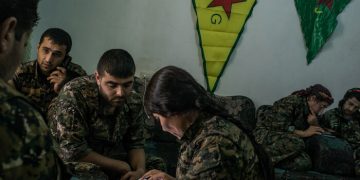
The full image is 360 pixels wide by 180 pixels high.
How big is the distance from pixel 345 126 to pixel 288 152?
791mm

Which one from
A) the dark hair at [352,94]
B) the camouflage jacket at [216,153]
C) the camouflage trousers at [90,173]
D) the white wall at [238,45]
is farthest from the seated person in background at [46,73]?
the dark hair at [352,94]

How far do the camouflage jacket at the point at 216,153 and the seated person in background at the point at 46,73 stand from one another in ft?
5.84

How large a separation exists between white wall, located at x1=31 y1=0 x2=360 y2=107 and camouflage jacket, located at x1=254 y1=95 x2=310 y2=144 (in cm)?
45

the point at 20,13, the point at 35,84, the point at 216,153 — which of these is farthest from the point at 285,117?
the point at 20,13

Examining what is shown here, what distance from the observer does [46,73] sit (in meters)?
3.23

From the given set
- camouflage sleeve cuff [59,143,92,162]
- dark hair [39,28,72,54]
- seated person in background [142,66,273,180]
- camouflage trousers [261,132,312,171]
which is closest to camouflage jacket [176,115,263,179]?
seated person in background [142,66,273,180]

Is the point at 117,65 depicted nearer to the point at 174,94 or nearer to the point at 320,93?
the point at 174,94

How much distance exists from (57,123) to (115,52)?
501 millimetres

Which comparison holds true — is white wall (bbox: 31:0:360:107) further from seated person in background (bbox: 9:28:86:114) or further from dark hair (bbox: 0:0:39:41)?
dark hair (bbox: 0:0:39:41)

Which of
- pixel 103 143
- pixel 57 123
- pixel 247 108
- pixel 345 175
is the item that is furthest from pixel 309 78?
pixel 57 123

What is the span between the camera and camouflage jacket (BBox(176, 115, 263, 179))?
1513mm

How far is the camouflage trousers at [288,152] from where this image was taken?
12.3 ft

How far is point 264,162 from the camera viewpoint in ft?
5.48

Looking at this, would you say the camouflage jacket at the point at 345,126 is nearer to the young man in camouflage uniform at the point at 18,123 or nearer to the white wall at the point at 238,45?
the white wall at the point at 238,45
